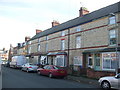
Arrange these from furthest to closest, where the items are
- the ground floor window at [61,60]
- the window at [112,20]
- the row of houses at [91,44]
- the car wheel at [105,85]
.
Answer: the ground floor window at [61,60]
the window at [112,20]
the row of houses at [91,44]
the car wheel at [105,85]

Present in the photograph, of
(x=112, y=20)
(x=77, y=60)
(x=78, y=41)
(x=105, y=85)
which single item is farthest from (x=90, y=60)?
(x=105, y=85)

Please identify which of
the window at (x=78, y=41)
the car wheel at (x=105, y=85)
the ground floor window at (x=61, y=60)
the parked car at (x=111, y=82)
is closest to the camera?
the parked car at (x=111, y=82)

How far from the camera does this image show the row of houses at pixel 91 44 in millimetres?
18312

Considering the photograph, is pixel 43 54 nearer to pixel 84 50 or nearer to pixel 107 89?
pixel 84 50

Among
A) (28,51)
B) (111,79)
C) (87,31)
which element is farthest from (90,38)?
(28,51)

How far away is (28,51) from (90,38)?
2605cm

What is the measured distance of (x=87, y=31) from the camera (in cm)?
2270

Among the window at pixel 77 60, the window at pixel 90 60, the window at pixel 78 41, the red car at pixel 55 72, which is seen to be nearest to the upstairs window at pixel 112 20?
the window at pixel 90 60

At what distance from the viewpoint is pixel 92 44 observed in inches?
846

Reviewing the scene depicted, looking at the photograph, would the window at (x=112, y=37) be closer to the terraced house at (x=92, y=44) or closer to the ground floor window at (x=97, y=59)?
the terraced house at (x=92, y=44)

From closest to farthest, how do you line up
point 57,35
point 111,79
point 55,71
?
1. point 111,79
2. point 55,71
3. point 57,35

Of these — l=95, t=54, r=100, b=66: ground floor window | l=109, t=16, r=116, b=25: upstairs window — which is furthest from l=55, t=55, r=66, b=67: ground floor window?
l=109, t=16, r=116, b=25: upstairs window

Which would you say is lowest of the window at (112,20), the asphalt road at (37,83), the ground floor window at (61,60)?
the asphalt road at (37,83)

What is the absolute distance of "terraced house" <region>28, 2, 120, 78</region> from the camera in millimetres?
18328
